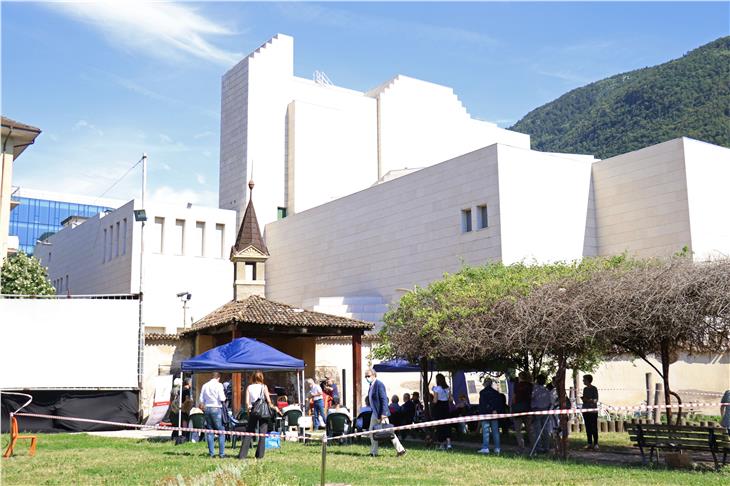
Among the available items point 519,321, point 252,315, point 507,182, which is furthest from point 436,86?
point 519,321

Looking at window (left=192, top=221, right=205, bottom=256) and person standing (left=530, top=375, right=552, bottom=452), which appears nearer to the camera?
person standing (left=530, top=375, right=552, bottom=452)

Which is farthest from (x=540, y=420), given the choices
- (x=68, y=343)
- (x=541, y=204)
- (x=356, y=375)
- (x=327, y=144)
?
(x=327, y=144)

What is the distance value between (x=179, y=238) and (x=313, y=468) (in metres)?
38.9

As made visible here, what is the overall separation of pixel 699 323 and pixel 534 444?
4047mm

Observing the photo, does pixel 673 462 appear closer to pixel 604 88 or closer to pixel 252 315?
pixel 252 315

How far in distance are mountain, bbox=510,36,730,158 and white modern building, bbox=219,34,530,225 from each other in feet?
101

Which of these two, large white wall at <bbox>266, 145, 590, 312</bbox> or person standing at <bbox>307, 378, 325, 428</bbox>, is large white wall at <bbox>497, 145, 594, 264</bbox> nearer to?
large white wall at <bbox>266, 145, 590, 312</bbox>

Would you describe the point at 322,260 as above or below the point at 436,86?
below

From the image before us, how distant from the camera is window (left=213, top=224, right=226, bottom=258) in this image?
168 ft

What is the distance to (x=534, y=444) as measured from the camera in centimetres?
1523

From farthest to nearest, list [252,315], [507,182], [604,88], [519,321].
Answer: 1. [604,88]
2. [507,182]
3. [252,315]
4. [519,321]

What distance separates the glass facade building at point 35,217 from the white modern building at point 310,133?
4351cm

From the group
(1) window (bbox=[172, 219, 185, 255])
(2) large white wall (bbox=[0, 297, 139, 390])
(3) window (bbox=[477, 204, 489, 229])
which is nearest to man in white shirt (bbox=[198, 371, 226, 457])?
(2) large white wall (bbox=[0, 297, 139, 390])

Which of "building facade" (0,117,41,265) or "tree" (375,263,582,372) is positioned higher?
"building facade" (0,117,41,265)
